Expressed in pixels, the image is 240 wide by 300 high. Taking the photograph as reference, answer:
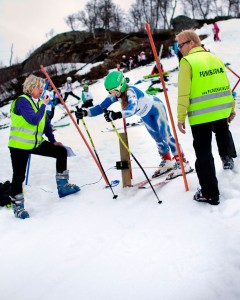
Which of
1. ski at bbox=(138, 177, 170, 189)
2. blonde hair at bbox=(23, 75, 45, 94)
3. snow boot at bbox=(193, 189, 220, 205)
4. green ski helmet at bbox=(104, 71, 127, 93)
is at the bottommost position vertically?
ski at bbox=(138, 177, 170, 189)

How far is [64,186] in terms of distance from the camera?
4.45 meters

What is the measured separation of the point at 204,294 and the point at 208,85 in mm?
1918

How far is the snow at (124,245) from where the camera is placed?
2.10 meters

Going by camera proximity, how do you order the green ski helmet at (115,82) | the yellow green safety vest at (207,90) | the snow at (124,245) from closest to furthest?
1. the snow at (124,245)
2. the yellow green safety vest at (207,90)
3. the green ski helmet at (115,82)

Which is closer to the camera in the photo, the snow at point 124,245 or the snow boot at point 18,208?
the snow at point 124,245

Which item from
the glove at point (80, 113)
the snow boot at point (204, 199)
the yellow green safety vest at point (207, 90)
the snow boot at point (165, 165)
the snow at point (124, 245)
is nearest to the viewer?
the snow at point (124, 245)

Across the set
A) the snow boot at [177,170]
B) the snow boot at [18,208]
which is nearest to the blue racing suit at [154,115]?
the snow boot at [177,170]

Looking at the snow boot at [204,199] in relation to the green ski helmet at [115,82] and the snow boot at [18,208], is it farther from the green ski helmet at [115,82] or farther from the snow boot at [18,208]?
the snow boot at [18,208]

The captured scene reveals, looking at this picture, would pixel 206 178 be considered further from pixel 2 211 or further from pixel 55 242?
pixel 2 211

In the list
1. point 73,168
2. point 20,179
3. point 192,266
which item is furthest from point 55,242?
point 73,168

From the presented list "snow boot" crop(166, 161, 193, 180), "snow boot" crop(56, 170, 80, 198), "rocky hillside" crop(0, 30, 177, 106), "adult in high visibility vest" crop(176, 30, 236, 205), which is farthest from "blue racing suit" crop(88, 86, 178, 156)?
"rocky hillside" crop(0, 30, 177, 106)

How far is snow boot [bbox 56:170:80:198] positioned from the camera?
4.38 meters

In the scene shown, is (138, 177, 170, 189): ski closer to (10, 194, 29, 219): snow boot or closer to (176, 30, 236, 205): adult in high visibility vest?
(176, 30, 236, 205): adult in high visibility vest

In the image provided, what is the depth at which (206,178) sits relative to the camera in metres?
2.90
